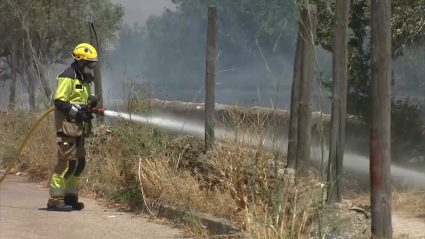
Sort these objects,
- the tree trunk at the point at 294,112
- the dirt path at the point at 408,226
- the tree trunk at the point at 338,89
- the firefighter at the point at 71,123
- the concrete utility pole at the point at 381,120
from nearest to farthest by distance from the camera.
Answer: the concrete utility pole at the point at 381,120, the tree trunk at the point at 338,89, the dirt path at the point at 408,226, the tree trunk at the point at 294,112, the firefighter at the point at 71,123

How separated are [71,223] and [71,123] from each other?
1.37 m

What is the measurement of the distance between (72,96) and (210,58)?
1.66 metres

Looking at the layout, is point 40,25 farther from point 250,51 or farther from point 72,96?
point 72,96

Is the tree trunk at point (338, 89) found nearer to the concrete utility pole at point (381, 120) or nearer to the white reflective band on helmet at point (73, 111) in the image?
the concrete utility pole at point (381, 120)

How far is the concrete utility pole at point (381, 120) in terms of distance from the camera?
673 centimetres

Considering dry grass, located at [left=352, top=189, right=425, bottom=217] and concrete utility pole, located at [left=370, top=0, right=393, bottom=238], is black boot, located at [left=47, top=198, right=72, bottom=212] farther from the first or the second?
concrete utility pole, located at [left=370, top=0, right=393, bottom=238]

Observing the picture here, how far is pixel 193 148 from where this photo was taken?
10078 millimetres

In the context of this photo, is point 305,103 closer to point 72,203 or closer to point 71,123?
point 71,123

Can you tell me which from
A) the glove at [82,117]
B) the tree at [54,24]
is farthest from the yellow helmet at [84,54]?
the tree at [54,24]

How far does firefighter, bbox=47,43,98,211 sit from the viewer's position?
9.90m

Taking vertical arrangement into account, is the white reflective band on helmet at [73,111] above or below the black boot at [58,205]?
above

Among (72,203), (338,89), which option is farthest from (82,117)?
(338,89)

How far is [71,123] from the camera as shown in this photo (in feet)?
32.7

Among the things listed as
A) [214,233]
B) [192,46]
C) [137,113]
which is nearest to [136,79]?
[137,113]
